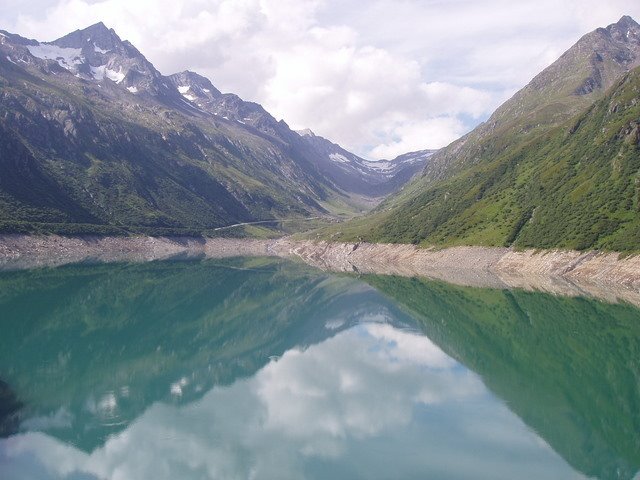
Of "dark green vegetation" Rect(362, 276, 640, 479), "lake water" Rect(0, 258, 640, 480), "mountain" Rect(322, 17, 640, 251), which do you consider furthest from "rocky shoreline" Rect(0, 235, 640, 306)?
"lake water" Rect(0, 258, 640, 480)

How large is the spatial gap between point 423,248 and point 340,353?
319 feet

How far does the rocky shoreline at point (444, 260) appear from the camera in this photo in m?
83.8

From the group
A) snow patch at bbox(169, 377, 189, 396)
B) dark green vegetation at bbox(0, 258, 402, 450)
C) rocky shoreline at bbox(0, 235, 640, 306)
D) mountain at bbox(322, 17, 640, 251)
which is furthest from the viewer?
mountain at bbox(322, 17, 640, 251)

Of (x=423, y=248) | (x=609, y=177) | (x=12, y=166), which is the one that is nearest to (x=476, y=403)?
(x=609, y=177)

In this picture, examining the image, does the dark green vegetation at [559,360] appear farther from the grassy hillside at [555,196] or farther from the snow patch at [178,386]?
the grassy hillside at [555,196]

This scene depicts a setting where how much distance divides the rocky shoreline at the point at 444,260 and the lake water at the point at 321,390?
1612 cm

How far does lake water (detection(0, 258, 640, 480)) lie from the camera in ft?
82.4

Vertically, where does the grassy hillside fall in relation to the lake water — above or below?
above

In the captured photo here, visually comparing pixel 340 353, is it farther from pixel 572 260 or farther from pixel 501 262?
pixel 501 262

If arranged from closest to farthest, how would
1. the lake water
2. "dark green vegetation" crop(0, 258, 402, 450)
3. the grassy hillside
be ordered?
the lake water → "dark green vegetation" crop(0, 258, 402, 450) → the grassy hillside

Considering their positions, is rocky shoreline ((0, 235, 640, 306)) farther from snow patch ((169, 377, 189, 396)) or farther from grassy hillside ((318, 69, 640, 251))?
snow patch ((169, 377, 189, 396))

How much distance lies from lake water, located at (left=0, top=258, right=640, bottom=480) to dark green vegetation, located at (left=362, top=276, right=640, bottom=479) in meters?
0.16

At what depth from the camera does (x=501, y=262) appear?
385 ft

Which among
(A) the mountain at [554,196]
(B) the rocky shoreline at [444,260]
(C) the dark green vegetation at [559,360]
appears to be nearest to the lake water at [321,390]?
(C) the dark green vegetation at [559,360]
